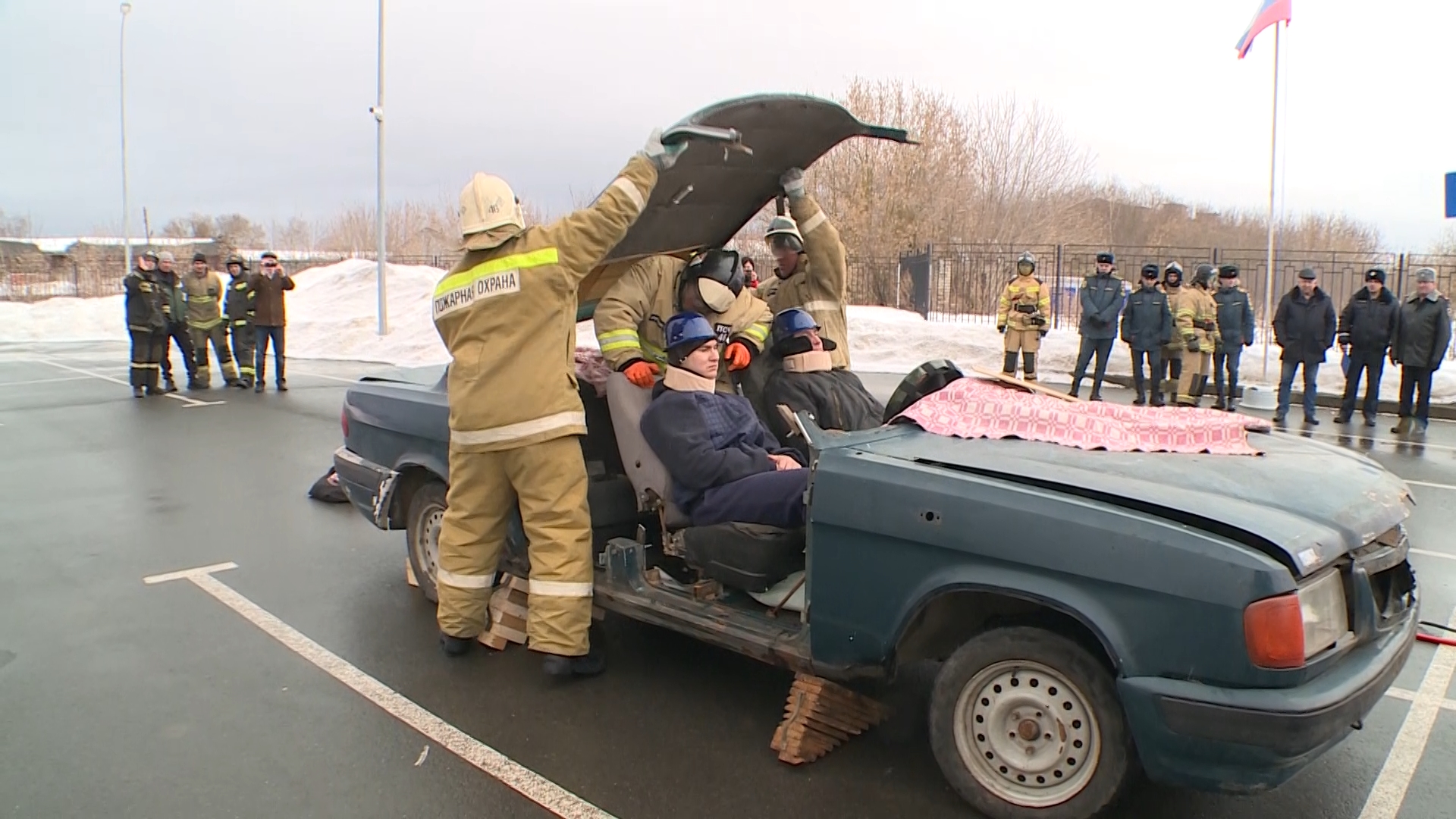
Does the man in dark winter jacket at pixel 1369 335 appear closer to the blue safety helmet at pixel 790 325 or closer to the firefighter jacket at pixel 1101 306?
the firefighter jacket at pixel 1101 306

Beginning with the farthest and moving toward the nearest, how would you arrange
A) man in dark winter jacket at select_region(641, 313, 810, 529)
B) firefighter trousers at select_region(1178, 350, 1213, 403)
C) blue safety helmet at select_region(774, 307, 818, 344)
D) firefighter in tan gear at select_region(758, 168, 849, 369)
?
firefighter trousers at select_region(1178, 350, 1213, 403)
firefighter in tan gear at select_region(758, 168, 849, 369)
blue safety helmet at select_region(774, 307, 818, 344)
man in dark winter jacket at select_region(641, 313, 810, 529)

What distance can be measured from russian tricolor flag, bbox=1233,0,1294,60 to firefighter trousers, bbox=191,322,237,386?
16972mm

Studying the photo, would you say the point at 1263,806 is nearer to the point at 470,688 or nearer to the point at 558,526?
the point at 558,526

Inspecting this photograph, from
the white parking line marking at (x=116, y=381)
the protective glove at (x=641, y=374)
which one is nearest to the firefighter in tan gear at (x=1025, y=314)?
the protective glove at (x=641, y=374)

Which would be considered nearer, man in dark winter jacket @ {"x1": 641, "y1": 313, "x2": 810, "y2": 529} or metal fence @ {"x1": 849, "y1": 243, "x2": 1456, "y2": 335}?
man in dark winter jacket @ {"x1": 641, "y1": 313, "x2": 810, "y2": 529}

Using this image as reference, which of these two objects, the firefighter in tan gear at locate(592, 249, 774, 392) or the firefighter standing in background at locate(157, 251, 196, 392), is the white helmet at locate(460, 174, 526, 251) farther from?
the firefighter standing in background at locate(157, 251, 196, 392)

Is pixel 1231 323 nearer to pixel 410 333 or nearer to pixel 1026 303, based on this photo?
pixel 1026 303

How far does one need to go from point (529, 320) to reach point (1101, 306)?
11.4m

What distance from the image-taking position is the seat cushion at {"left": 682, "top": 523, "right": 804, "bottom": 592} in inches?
142

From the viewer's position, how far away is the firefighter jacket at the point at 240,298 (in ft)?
48.1

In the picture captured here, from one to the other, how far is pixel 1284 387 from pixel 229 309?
1481 centimetres

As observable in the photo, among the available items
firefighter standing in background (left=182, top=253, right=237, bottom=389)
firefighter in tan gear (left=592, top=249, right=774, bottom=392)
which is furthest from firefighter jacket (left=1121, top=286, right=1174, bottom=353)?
firefighter standing in background (left=182, top=253, right=237, bottom=389)

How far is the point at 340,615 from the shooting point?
16.4 feet

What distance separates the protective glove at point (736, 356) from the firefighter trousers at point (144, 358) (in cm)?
1300
